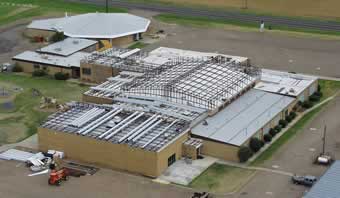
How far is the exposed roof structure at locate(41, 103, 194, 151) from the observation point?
6562 cm

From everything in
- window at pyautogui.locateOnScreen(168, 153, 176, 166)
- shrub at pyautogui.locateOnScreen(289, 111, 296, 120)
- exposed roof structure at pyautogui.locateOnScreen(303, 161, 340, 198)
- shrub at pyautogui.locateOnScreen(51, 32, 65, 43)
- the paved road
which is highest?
the paved road

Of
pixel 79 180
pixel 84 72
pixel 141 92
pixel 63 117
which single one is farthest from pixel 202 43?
pixel 79 180

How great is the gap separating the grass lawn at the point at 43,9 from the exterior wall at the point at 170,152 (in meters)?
64.3

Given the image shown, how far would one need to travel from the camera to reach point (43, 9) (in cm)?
13075

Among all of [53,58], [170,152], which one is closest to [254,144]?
[170,152]

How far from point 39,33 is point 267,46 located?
117 ft

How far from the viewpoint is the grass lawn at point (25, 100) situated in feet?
247

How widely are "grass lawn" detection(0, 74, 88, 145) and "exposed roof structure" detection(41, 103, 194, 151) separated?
5.73 m

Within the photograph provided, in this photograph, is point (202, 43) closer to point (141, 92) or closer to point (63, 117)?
point (141, 92)

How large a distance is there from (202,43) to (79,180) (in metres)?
49.1

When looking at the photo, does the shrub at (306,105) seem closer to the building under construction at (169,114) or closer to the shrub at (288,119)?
the building under construction at (169,114)

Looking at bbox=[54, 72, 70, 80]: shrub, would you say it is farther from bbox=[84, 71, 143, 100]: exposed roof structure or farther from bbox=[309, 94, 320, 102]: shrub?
bbox=[309, 94, 320, 102]: shrub

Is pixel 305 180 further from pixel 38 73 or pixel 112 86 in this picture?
pixel 38 73

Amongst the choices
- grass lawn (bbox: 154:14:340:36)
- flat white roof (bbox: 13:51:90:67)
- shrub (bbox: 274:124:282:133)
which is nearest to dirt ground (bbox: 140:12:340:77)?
grass lawn (bbox: 154:14:340:36)
